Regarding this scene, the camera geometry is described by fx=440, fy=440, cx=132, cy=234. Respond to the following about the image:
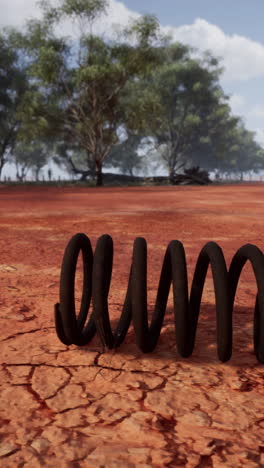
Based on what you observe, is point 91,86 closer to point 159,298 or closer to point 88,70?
point 88,70

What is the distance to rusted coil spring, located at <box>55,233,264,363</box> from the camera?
8.66 feet

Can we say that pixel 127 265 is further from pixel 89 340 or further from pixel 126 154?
pixel 126 154

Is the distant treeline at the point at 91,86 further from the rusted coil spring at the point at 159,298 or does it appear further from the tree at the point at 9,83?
the rusted coil spring at the point at 159,298

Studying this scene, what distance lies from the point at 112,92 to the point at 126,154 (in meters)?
43.5

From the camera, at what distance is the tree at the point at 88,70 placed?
103 ft

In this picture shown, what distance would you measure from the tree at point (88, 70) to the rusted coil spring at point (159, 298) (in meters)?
29.5

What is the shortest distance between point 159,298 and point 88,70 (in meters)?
29.9

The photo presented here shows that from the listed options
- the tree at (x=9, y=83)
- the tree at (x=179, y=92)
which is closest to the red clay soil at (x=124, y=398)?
the tree at (x=9, y=83)

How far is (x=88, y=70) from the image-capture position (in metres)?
30.4

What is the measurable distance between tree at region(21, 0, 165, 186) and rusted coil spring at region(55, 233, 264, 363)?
96.8 ft

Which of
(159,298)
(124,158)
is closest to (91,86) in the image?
(159,298)

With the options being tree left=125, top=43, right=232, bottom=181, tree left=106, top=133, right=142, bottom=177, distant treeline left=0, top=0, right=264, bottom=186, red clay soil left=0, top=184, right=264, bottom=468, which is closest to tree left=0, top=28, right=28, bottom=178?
distant treeline left=0, top=0, right=264, bottom=186

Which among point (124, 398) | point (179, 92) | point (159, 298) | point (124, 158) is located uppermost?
point (179, 92)

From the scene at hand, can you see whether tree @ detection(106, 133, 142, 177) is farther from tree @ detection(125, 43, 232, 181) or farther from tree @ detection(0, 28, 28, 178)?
tree @ detection(0, 28, 28, 178)
